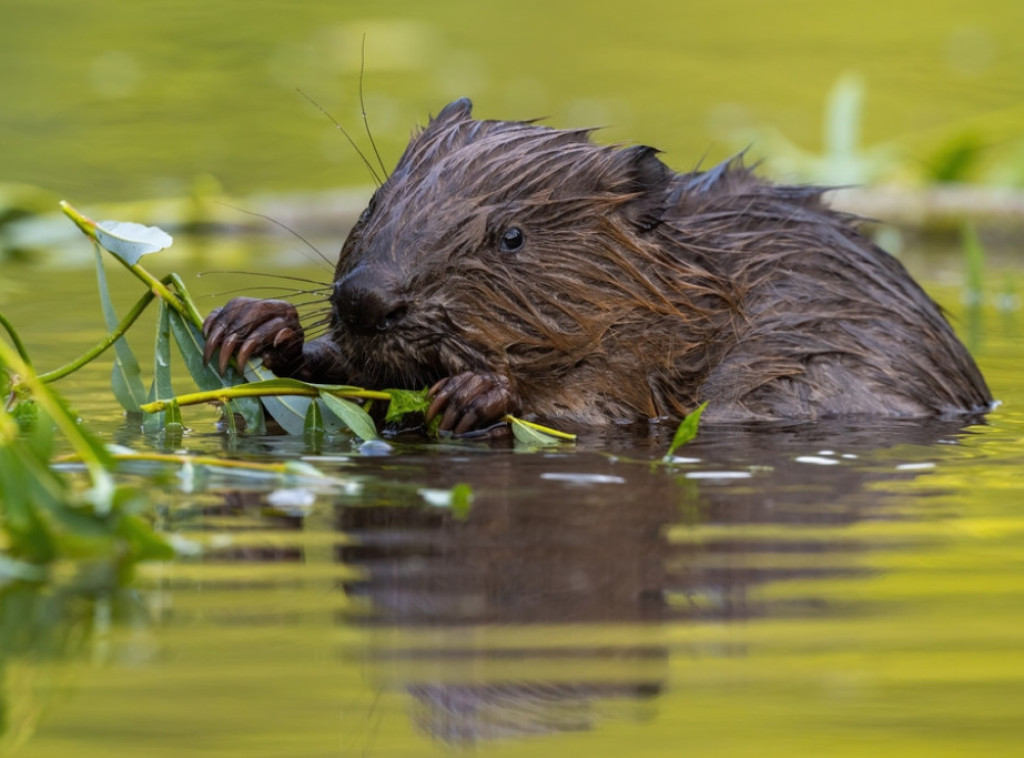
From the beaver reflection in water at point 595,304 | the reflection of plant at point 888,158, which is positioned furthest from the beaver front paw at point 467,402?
the reflection of plant at point 888,158

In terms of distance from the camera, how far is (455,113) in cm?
416

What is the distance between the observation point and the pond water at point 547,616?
1831 millimetres

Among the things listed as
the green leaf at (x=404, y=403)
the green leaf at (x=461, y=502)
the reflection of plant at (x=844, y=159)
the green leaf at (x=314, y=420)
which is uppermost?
the reflection of plant at (x=844, y=159)

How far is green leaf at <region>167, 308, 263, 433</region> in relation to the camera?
146 inches

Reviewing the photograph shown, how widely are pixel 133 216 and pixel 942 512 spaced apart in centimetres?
535

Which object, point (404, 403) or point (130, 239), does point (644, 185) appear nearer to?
point (404, 403)

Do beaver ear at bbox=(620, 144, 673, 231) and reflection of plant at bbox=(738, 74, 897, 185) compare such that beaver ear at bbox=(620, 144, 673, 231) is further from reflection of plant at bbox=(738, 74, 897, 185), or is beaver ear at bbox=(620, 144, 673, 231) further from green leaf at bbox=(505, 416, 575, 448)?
reflection of plant at bbox=(738, 74, 897, 185)

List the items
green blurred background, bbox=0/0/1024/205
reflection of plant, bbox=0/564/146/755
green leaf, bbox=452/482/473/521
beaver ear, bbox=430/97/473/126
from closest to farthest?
reflection of plant, bbox=0/564/146/755 → green leaf, bbox=452/482/473/521 → beaver ear, bbox=430/97/473/126 → green blurred background, bbox=0/0/1024/205

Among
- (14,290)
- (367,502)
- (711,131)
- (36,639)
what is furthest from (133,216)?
(36,639)

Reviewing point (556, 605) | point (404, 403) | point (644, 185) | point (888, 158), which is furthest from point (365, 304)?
point (888, 158)

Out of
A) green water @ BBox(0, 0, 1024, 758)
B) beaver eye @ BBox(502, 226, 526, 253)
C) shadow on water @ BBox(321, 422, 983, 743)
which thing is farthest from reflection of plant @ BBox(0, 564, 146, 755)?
beaver eye @ BBox(502, 226, 526, 253)

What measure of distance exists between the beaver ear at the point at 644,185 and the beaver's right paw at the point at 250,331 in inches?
30.6

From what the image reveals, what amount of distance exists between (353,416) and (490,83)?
346 inches

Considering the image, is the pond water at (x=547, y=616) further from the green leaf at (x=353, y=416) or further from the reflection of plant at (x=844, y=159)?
the reflection of plant at (x=844, y=159)
